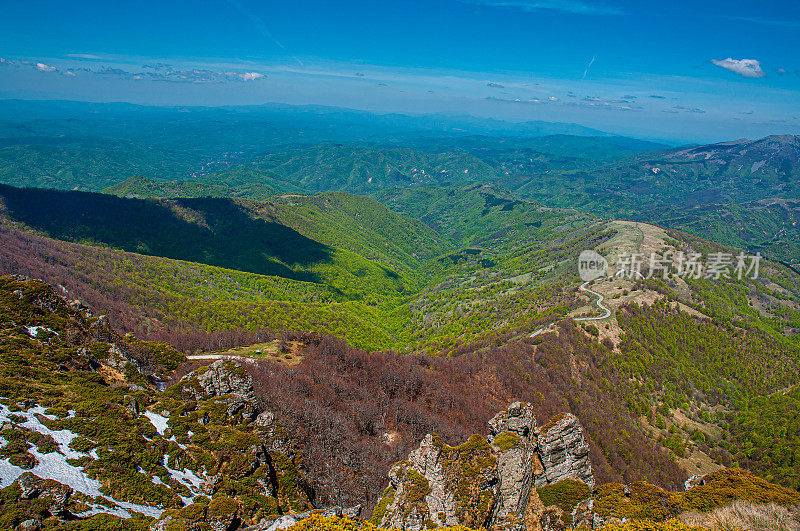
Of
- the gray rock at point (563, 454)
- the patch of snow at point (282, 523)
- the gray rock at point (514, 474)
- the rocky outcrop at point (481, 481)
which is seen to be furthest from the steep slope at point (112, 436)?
the gray rock at point (563, 454)

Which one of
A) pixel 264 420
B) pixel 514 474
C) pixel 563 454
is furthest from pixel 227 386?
pixel 563 454

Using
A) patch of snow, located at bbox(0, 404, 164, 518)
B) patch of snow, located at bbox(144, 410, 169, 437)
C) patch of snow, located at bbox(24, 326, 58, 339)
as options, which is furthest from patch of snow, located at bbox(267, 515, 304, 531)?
patch of snow, located at bbox(24, 326, 58, 339)

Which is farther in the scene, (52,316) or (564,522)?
(52,316)

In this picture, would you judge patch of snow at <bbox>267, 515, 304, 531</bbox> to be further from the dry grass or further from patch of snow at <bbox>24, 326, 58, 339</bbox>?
patch of snow at <bbox>24, 326, 58, 339</bbox>

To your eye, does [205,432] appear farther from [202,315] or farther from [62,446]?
[202,315]

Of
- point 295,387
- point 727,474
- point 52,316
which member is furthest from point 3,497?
point 295,387

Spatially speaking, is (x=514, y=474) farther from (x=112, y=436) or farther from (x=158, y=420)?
(x=112, y=436)

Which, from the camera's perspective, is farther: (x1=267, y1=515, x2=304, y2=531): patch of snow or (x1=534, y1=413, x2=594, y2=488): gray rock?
(x1=534, y1=413, x2=594, y2=488): gray rock
